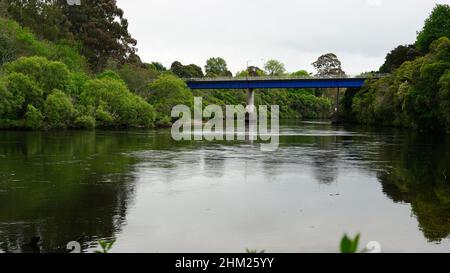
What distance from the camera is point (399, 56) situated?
111 m

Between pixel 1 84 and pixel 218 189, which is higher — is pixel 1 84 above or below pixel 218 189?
above

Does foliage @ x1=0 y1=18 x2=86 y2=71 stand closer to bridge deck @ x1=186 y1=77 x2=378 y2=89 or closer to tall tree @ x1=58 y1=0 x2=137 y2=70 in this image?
tall tree @ x1=58 y1=0 x2=137 y2=70

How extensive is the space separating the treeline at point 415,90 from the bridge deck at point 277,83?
3.24 metres

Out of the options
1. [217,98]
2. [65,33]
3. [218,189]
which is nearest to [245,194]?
[218,189]

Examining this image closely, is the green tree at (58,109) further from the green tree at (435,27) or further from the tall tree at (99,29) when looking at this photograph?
the green tree at (435,27)

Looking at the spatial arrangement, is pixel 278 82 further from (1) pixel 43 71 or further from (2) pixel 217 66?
(2) pixel 217 66

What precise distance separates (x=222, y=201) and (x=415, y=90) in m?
53.9

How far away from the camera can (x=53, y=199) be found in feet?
70.8

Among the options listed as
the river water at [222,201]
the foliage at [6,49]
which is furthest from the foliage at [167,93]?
the river water at [222,201]

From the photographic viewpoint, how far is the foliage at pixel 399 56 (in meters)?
105

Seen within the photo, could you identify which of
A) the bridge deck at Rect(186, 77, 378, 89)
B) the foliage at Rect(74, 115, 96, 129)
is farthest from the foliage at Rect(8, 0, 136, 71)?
the foliage at Rect(74, 115, 96, 129)

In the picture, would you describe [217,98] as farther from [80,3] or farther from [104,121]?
[104,121]

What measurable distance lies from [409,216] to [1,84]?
59.9 meters
